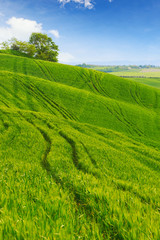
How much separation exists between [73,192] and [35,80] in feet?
133

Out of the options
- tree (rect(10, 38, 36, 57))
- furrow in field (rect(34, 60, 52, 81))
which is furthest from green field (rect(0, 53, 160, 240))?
tree (rect(10, 38, 36, 57))

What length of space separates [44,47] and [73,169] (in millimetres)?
92424

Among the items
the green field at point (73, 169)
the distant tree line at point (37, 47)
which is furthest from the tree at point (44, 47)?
the green field at point (73, 169)

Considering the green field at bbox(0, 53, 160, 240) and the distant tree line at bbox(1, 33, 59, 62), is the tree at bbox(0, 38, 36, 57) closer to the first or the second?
the distant tree line at bbox(1, 33, 59, 62)

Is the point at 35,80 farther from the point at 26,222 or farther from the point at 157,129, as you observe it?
the point at 26,222

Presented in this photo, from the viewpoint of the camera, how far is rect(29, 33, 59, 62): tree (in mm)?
82375

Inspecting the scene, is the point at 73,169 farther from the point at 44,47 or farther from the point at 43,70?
the point at 44,47

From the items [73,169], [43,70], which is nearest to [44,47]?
[43,70]

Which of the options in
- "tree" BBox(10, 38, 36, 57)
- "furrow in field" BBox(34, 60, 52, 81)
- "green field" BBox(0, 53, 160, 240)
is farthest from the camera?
"tree" BBox(10, 38, 36, 57)

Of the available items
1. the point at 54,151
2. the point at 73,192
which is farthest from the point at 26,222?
the point at 54,151

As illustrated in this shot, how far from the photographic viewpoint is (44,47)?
83.9 m

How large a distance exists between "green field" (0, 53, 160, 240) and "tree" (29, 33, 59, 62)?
51.6m

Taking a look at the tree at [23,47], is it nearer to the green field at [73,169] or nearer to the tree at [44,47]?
the tree at [44,47]

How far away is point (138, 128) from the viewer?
1348 inches
